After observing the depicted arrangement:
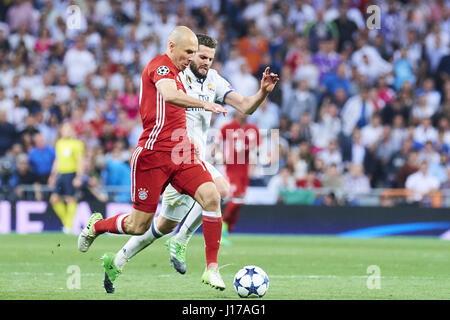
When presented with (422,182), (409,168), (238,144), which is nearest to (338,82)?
(409,168)

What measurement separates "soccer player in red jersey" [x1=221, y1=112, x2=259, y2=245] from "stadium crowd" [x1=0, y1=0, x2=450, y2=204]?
2.37m

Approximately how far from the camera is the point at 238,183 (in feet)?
52.2

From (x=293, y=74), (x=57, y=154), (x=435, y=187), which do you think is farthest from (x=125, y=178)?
(x=435, y=187)

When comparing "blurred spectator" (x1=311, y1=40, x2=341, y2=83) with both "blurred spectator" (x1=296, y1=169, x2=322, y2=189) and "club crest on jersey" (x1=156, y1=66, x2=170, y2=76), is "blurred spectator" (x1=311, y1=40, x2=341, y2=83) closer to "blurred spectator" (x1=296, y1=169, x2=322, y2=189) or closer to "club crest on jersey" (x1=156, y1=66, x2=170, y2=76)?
"blurred spectator" (x1=296, y1=169, x2=322, y2=189)

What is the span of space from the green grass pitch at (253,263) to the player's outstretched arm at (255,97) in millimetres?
1738

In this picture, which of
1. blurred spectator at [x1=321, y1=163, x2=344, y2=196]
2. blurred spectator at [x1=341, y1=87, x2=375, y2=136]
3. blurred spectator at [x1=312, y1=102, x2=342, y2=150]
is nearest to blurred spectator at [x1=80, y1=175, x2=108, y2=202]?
blurred spectator at [x1=321, y1=163, x2=344, y2=196]

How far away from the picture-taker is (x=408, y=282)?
973 cm

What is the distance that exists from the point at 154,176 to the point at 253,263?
3.73 meters

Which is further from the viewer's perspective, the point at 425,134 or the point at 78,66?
the point at 78,66

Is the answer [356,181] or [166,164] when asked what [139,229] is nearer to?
[166,164]

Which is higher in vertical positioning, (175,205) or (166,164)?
(166,164)

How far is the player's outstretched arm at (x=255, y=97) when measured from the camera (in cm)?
849

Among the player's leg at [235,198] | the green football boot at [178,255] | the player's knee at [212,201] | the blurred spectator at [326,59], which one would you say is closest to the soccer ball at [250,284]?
the player's knee at [212,201]

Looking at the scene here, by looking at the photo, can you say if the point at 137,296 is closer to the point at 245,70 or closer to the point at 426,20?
the point at 245,70
